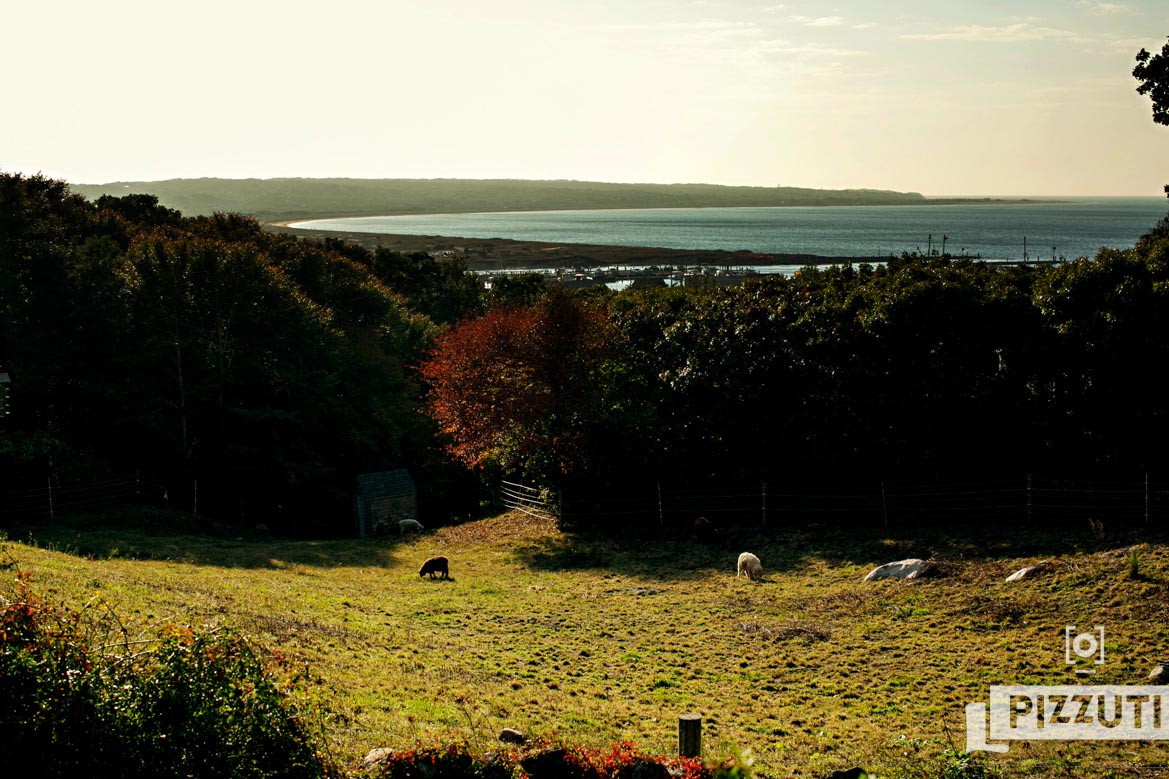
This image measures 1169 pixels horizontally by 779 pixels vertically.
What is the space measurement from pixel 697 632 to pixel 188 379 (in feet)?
86.5

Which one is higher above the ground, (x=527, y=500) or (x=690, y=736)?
(x=690, y=736)

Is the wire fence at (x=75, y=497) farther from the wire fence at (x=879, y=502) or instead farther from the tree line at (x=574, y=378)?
the wire fence at (x=879, y=502)

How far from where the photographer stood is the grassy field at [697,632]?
11.1 metres

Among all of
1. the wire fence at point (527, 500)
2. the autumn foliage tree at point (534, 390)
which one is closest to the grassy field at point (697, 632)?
the autumn foliage tree at point (534, 390)

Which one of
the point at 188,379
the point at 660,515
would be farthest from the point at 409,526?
the point at 188,379

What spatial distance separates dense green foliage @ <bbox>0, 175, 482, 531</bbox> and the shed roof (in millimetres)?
1771

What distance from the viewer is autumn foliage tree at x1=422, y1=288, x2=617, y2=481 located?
92.1 feet

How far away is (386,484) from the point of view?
113ft

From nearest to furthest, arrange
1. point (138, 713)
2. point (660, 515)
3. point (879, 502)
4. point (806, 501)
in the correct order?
point (138, 713) → point (879, 502) → point (806, 501) → point (660, 515)

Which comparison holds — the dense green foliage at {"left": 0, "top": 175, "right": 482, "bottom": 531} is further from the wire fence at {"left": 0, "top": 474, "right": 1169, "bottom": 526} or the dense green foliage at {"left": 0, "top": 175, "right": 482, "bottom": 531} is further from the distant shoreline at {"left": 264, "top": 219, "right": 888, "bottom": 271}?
the distant shoreline at {"left": 264, "top": 219, "right": 888, "bottom": 271}

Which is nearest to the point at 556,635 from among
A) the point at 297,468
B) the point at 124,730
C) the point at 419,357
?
the point at 124,730

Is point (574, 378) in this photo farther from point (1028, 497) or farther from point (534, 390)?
point (1028, 497)


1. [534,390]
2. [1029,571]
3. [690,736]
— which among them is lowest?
[1029,571]

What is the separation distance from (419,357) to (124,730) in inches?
1525
